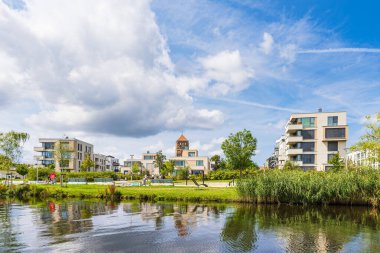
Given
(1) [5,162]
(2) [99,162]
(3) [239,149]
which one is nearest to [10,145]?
(1) [5,162]

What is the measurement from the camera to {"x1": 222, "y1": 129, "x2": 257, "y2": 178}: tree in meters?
66.7

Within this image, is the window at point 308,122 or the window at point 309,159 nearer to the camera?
the window at point 309,159

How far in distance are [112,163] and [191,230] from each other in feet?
506

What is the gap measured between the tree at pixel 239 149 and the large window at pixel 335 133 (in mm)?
15942

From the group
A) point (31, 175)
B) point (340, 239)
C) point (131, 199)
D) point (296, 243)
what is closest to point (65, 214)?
point (131, 199)

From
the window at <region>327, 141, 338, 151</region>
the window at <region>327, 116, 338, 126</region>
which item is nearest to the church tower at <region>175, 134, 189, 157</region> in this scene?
the window at <region>327, 141, 338, 151</region>

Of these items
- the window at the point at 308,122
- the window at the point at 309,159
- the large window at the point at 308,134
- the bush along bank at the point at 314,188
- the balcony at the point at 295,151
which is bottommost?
the bush along bank at the point at 314,188

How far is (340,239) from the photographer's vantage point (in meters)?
19.1

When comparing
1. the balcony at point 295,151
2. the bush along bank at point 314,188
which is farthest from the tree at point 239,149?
the bush along bank at point 314,188

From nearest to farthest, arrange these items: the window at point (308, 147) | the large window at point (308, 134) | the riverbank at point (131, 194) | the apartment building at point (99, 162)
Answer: the riverbank at point (131, 194), the window at point (308, 147), the large window at point (308, 134), the apartment building at point (99, 162)

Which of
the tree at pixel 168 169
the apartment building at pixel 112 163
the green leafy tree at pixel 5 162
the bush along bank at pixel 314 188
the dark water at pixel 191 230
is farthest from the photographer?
the apartment building at pixel 112 163

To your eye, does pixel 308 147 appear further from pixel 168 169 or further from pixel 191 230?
pixel 191 230

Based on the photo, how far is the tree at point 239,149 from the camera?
66.7 m

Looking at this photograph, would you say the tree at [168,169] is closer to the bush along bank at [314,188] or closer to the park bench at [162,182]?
the park bench at [162,182]
